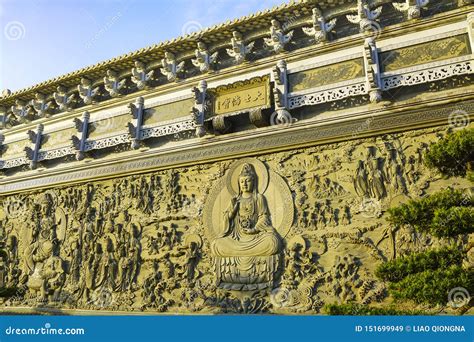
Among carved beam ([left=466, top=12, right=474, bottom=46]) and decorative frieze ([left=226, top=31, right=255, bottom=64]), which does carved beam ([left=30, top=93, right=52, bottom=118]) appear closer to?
decorative frieze ([left=226, top=31, right=255, bottom=64])

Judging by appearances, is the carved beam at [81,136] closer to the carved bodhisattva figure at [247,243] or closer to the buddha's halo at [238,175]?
the buddha's halo at [238,175]

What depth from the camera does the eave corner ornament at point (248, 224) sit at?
266 inches

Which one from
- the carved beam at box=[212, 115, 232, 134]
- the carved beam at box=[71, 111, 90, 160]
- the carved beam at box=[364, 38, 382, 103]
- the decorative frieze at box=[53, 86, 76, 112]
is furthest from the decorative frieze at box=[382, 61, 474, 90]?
the decorative frieze at box=[53, 86, 76, 112]

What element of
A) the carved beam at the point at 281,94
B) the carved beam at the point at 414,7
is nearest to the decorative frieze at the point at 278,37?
the carved beam at the point at 281,94

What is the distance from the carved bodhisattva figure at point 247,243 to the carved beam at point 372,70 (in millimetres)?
2490

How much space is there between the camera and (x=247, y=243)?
22.7 feet

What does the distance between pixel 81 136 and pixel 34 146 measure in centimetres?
179

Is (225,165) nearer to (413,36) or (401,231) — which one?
(401,231)

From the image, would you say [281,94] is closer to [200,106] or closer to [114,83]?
[200,106]

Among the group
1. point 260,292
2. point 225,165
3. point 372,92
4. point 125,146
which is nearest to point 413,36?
point 372,92

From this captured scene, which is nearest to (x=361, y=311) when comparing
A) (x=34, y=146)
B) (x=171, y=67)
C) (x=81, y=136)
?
(x=171, y=67)

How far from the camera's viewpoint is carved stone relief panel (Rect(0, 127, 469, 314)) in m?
6.17

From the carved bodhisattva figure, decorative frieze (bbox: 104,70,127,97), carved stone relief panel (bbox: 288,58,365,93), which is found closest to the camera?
the carved bodhisattva figure

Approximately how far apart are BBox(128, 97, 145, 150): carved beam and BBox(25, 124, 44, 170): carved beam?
3.29 meters
